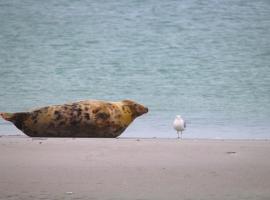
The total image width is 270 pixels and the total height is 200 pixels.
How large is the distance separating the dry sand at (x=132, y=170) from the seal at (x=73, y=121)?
153cm

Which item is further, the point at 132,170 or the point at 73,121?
the point at 73,121

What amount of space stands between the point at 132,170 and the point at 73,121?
12.3 feet

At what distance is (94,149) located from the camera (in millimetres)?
7090

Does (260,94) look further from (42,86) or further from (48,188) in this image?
(48,188)

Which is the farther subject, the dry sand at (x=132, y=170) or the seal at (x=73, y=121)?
the seal at (x=73, y=121)

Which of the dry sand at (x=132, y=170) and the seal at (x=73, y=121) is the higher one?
the dry sand at (x=132, y=170)

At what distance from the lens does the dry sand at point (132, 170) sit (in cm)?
473

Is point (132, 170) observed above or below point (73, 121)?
above

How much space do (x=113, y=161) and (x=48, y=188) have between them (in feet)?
4.54

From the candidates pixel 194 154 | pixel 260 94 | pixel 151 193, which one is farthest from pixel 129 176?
pixel 260 94

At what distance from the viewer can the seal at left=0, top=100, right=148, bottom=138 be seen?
9375 millimetres

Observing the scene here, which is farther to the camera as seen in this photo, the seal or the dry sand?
the seal

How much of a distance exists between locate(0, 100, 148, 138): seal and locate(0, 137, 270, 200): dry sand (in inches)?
60.1

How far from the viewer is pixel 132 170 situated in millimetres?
5711
